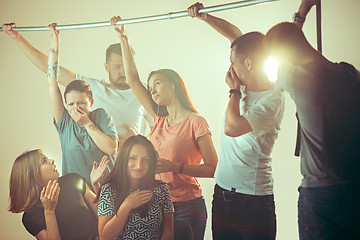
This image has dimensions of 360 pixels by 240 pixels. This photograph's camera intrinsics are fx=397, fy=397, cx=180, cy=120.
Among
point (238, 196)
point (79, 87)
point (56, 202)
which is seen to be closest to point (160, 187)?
point (238, 196)

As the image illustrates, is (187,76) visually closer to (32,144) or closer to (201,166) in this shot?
(201,166)

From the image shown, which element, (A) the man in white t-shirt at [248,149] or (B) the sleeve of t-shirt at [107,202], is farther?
(B) the sleeve of t-shirt at [107,202]

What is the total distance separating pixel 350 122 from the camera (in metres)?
→ 1.58

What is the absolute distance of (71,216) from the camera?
243cm

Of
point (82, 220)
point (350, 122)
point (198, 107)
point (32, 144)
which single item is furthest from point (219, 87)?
→ point (32, 144)

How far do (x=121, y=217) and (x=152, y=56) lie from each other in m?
0.99

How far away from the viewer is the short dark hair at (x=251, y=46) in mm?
1838

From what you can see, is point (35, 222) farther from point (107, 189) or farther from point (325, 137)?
point (325, 137)

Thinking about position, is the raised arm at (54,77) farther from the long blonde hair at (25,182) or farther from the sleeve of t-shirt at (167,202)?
the sleeve of t-shirt at (167,202)

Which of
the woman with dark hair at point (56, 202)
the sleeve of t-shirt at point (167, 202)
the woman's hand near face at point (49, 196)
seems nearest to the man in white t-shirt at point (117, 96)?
the woman with dark hair at point (56, 202)

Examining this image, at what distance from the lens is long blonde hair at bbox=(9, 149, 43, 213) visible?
2473 millimetres

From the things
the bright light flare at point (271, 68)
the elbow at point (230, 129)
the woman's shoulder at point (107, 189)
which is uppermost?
the bright light flare at point (271, 68)

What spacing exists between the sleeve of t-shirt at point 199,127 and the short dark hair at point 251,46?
45cm

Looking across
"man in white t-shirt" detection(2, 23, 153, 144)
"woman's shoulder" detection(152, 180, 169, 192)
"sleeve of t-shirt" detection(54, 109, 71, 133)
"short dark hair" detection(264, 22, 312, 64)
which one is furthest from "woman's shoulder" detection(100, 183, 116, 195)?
"short dark hair" detection(264, 22, 312, 64)
